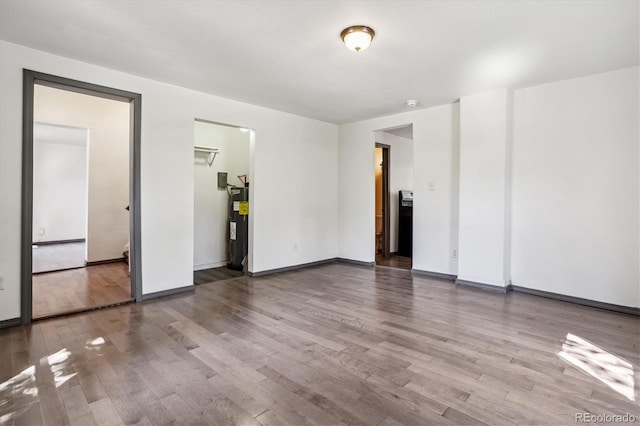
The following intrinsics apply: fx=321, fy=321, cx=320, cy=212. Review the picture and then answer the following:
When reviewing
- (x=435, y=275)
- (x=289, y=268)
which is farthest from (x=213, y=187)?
(x=435, y=275)

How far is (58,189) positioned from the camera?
855 centimetres

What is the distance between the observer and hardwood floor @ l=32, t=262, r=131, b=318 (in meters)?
3.56

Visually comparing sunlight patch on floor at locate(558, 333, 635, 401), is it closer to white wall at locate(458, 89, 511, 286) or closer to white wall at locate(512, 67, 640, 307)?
white wall at locate(512, 67, 640, 307)

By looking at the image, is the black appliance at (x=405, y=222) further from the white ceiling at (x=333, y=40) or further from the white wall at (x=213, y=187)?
the white wall at (x=213, y=187)

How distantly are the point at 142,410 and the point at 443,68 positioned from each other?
155 inches

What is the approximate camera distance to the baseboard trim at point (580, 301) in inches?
135

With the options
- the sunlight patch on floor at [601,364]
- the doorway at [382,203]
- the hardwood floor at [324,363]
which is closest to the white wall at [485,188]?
the hardwood floor at [324,363]

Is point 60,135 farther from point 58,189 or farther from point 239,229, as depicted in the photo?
point 239,229

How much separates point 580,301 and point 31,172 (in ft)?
19.7

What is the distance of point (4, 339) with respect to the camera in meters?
2.72

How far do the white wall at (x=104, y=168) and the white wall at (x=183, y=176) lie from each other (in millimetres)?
2801

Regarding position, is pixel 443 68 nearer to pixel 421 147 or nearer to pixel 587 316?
pixel 421 147

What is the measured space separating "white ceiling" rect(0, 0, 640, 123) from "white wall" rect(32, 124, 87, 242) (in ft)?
21.9

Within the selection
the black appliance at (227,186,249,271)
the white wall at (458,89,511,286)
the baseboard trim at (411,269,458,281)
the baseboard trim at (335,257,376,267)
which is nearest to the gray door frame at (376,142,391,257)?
the baseboard trim at (335,257,376,267)
